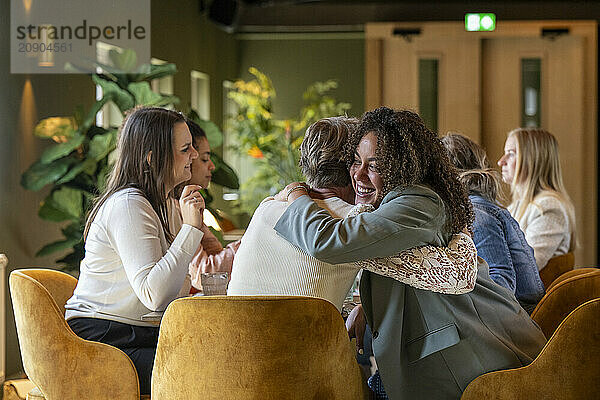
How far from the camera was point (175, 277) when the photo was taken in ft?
8.21

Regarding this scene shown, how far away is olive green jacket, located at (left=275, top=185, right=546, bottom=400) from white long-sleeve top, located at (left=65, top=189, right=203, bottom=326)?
0.52 m

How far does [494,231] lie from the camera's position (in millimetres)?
3084

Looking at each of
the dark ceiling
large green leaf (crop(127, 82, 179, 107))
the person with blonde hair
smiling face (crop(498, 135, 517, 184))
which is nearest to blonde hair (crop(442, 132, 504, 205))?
the person with blonde hair

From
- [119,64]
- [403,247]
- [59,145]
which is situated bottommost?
[403,247]

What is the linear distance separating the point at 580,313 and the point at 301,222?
0.77m

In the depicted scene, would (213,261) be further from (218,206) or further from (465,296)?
(218,206)

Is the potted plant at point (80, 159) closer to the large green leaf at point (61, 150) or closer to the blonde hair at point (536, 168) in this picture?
the large green leaf at point (61, 150)

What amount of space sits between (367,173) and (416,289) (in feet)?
1.14

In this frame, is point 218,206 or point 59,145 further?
point 218,206

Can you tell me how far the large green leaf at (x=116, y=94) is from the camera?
15.1ft

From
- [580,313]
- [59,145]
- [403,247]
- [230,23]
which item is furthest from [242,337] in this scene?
[230,23]

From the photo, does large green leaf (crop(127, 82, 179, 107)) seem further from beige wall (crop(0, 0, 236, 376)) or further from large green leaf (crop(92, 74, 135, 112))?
beige wall (crop(0, 0, 236, 376))

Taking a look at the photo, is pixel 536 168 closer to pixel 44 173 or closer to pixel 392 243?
pixel 392 243

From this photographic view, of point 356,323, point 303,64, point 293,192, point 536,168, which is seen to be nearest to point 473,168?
point 536,168
